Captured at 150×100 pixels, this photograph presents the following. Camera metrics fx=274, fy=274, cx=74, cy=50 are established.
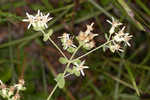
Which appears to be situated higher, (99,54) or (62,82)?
(99,54)

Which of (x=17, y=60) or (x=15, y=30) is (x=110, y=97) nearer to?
(x=17, y=60)

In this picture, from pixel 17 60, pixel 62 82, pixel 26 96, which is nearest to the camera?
pixel 62 82

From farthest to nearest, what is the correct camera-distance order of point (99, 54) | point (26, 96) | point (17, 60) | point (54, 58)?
point (54, 58), point (17, 60), point (26, 96), point (99, 54)

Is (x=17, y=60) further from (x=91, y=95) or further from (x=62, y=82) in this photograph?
(x=62, y=82)

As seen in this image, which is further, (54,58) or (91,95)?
(54,58)

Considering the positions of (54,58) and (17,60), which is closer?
(17,60)

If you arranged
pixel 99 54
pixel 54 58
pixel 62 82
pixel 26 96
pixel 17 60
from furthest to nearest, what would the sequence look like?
pixel 54 58
pixel 17 60
pixel 26 96
pixel 99 54
pixel 62 82

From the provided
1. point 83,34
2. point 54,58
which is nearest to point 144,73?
point 54,58

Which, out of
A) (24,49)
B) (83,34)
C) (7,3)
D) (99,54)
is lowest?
(83,34)

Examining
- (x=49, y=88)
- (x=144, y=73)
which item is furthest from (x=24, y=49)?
(x=144, y=73)
